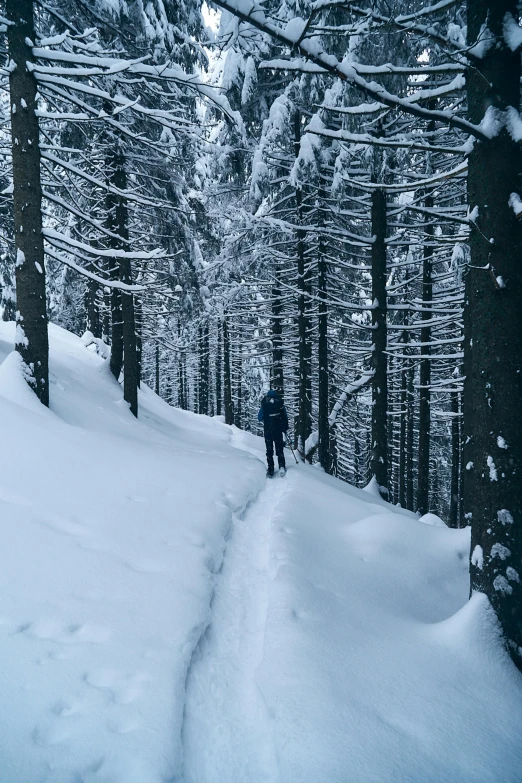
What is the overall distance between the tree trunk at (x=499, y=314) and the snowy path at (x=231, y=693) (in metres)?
1.99

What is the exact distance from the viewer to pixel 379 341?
10.2 meters

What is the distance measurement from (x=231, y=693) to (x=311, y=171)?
33.7 feet

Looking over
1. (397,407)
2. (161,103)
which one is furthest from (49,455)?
(397,407)

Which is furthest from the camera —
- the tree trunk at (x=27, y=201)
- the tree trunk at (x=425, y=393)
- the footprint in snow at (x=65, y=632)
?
the tree trunk at (x=425, y=393)

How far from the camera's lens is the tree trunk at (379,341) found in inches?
387

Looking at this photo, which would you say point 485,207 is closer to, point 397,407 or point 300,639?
point 300,639

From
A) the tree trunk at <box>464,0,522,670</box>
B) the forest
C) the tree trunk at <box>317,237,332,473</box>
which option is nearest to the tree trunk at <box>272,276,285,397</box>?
the forest

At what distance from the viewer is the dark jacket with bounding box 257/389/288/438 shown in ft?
31.8

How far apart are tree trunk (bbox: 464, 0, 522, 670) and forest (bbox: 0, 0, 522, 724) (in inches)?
0.6

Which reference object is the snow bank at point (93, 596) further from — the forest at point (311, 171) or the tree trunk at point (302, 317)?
the tree trunk at point (302, 317)

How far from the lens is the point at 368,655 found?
3.03 metres

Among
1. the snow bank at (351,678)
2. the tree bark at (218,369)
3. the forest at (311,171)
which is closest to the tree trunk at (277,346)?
the forest at (311,171)

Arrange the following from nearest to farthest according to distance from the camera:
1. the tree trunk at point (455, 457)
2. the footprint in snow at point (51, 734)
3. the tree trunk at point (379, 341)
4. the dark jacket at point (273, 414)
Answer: the footprint in snow at point (51, 734), the dark jacket at point (273, 414), the tree trunk at point (379, 341), the tree trunk at point (455, 457)

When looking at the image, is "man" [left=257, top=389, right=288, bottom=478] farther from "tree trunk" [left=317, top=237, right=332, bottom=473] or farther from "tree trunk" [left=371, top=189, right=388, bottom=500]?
"tree trunk" [left=317, top=237, right=332, bottom=473]
